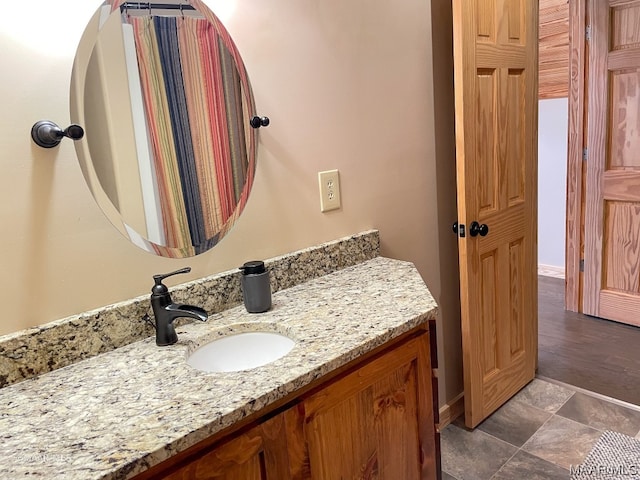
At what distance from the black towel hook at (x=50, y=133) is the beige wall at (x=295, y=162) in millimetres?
16

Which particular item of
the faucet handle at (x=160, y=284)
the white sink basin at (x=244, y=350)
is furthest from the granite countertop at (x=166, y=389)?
the faucet handle at (x=160, y=284)

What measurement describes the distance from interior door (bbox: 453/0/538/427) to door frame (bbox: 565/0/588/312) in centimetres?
102

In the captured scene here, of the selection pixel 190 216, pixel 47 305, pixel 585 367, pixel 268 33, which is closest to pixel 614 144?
pixel 585 367

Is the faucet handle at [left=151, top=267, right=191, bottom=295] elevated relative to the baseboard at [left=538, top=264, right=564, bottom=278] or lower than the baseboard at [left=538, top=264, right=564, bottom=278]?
elevated

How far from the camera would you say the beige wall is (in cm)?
107

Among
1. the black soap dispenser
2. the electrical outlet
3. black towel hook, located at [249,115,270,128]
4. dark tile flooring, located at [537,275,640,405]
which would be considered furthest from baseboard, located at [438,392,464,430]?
black towel hook, located at [249,115,270,128]

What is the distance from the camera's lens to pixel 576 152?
10.2 ft

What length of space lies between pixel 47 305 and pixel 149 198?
1.12 feet

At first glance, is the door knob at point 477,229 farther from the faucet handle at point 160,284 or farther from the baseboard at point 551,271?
the baseboard at point 551,271

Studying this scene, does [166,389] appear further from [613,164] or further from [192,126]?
[613,164]

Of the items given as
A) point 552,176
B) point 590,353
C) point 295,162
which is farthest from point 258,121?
point 552,176

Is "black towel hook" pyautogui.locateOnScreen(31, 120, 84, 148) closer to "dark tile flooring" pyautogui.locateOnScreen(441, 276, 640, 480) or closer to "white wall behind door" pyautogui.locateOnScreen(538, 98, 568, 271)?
"dark tile flooring" pyautogui.locateOnScreen(441, 276, 640, 480)

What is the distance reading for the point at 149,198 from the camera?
1.28m

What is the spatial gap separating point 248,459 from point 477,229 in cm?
131
